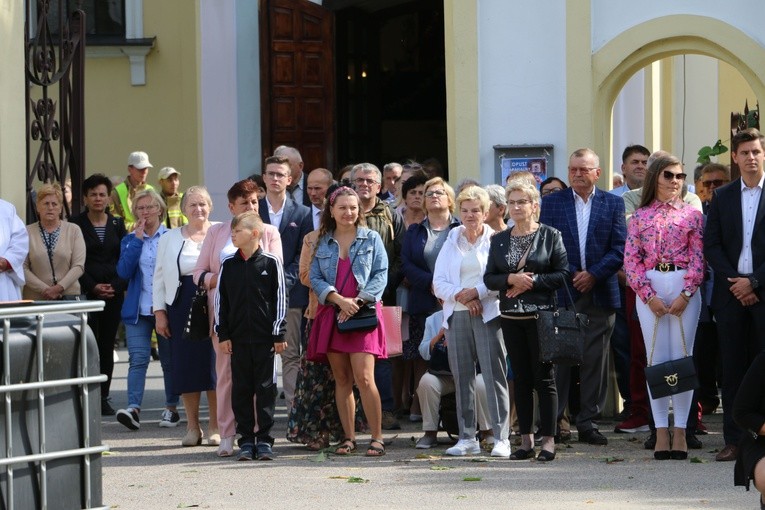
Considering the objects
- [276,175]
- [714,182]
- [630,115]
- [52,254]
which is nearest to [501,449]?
[276,175]

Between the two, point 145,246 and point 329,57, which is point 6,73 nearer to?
point 145,246

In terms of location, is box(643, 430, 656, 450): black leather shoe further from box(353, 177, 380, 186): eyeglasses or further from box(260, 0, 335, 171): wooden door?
box(260, 0, 335, 171): wooden door

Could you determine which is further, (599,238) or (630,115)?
(630,115)

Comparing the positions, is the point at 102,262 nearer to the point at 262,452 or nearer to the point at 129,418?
the point at 129,418

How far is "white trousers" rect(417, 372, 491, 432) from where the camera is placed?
10656 millimetres

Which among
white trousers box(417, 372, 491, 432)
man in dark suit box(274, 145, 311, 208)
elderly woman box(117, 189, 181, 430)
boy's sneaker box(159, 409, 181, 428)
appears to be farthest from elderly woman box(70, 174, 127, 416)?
white trousers box(417, 372, 491, 432)

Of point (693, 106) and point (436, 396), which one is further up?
point (693, 106)

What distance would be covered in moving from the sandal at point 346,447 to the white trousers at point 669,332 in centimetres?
203

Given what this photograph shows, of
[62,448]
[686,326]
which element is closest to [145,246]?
[686,326]

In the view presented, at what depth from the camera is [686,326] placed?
10.2m

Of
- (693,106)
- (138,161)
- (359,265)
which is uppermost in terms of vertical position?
(693,106)

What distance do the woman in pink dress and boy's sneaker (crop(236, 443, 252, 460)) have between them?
613 millimetres

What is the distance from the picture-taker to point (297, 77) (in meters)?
17.3

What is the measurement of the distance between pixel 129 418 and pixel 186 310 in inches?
45.7
